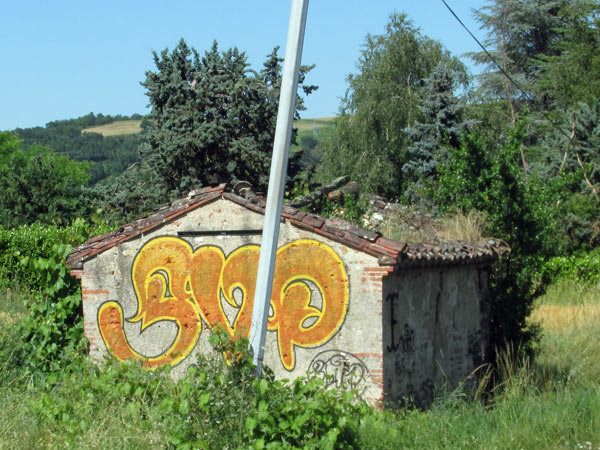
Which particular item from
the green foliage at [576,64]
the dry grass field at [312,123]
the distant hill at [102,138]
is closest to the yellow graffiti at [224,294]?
the green foliage at [576,64]

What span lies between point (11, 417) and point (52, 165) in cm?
2180

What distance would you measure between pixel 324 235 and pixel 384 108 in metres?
24.3

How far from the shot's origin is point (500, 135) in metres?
33.2

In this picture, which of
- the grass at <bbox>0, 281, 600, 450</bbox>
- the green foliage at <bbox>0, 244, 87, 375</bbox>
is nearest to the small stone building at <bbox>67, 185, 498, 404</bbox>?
the green foliage at <bbox>0, 244, 87, 375</bbox>

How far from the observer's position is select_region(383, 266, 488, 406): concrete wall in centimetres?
1027

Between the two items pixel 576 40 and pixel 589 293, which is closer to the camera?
pixel 589 293

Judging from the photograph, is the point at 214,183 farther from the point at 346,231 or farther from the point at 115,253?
the point at 346,231

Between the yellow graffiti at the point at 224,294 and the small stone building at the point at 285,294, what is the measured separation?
0.6 inches

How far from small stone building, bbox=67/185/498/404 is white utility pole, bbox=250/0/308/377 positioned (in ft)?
6.70

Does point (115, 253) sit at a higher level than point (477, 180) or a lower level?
lower

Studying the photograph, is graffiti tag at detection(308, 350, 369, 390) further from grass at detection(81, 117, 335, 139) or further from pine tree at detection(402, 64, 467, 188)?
grass at detection(81, 117, 335, 139)

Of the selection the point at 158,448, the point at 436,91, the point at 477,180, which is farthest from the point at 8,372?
the point at 436,91

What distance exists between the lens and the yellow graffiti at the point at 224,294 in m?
10.2

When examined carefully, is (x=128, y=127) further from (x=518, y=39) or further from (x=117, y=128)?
(x=518, y=39)
